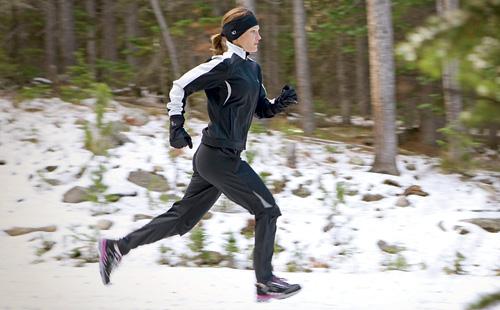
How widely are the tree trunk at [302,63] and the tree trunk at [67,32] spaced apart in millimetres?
5554

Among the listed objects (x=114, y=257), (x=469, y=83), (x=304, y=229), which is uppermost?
(x=469, y=83)

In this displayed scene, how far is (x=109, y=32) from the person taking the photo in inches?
710

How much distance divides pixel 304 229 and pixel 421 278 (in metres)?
2.35

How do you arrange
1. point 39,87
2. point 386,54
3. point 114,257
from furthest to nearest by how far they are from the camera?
1. point 39,87
2. point 386,54
3. point 114,257

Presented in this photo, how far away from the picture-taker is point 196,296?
5.35 meters

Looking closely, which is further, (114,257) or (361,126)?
(361,126)

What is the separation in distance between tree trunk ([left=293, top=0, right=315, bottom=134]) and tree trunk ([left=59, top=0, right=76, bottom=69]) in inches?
219

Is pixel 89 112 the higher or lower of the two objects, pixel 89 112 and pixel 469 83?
the lower

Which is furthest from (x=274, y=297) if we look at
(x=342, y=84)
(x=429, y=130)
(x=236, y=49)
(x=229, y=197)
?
(x=342, y=84)

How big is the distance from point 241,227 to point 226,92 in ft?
12.1

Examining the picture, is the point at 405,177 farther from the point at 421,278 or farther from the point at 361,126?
the point at 361,126

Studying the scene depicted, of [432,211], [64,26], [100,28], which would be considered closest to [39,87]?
[64,26]

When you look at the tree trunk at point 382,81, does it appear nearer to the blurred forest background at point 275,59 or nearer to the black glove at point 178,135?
the blurred forest background at point 275,59

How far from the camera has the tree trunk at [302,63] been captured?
1505cm
